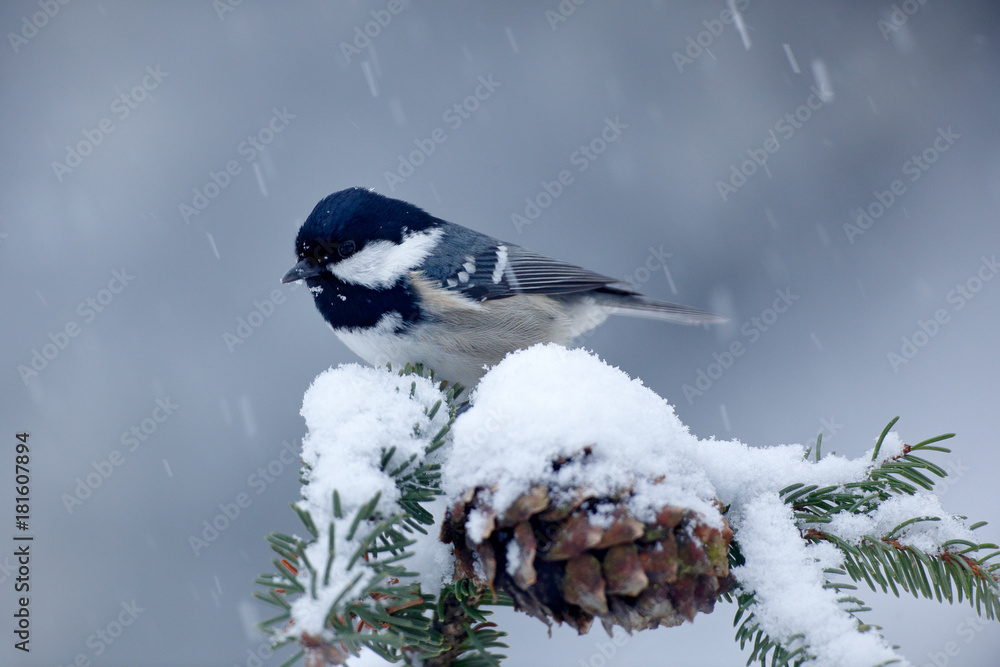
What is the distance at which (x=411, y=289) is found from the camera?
1435mm

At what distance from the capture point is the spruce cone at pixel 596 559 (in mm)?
628

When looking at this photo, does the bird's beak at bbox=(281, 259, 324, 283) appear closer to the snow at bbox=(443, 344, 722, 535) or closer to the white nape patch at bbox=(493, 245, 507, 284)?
the white nape patch at bbox=(493, 245, 507, 284)

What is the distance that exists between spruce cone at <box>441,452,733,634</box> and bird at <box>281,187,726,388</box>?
76 centimetres

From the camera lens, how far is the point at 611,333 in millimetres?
2426

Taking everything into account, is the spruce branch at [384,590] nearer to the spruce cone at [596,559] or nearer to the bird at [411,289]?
the spruce cone at [596,559]

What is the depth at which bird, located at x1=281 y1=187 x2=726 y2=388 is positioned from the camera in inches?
54.8

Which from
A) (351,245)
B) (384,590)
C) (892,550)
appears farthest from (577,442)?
(351,245)

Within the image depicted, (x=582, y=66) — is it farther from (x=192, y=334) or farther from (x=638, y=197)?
(x=192, y=334)

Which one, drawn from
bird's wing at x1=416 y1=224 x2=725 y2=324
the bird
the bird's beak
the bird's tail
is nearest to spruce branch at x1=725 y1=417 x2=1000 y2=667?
the bird

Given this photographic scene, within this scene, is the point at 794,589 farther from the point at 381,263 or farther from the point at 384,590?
the point at 381,263

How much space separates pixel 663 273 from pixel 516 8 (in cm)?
125

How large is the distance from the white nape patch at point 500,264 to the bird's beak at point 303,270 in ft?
1.43

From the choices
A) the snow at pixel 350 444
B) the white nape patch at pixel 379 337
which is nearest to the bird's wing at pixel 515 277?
the white nape patch at pixel 379 337

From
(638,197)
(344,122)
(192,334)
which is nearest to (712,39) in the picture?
(638,197)
